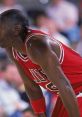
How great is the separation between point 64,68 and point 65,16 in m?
5.43

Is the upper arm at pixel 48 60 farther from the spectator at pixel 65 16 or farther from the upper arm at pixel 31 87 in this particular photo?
the spectator at pixel 65 16

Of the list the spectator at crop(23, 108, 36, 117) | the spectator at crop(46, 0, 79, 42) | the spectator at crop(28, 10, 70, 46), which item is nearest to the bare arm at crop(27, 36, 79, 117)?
the spectator at crop(23, 108, 36, 117)

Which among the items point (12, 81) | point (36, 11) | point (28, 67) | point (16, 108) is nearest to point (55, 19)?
point (36, 11)

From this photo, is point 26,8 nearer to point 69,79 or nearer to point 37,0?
point 37,0

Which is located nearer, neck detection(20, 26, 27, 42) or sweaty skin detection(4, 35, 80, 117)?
sweaty skin detection(4, 35, 80, 117)

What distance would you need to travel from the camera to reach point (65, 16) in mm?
9898

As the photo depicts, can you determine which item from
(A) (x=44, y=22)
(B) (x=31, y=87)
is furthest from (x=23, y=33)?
(A) (x=44, y=22)

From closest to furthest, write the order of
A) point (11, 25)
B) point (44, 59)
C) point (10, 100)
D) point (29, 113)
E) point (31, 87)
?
point (44, 59) → point (11, 25) → point (31, 87) → point (29, 113) → point (10, 100)

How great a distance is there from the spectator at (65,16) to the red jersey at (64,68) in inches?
186

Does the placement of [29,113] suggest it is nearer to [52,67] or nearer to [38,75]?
[38,75]

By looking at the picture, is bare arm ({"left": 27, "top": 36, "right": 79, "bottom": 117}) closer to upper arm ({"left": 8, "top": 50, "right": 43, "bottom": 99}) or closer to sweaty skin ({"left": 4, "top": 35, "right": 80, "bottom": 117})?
sweaty skin ({"left": 4, "top": 35, "right": 80, "bottom": 117})

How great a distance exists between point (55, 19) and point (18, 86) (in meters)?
2.39

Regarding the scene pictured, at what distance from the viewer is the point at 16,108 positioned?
7117 mm

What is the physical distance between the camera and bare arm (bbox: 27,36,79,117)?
4.16 m
